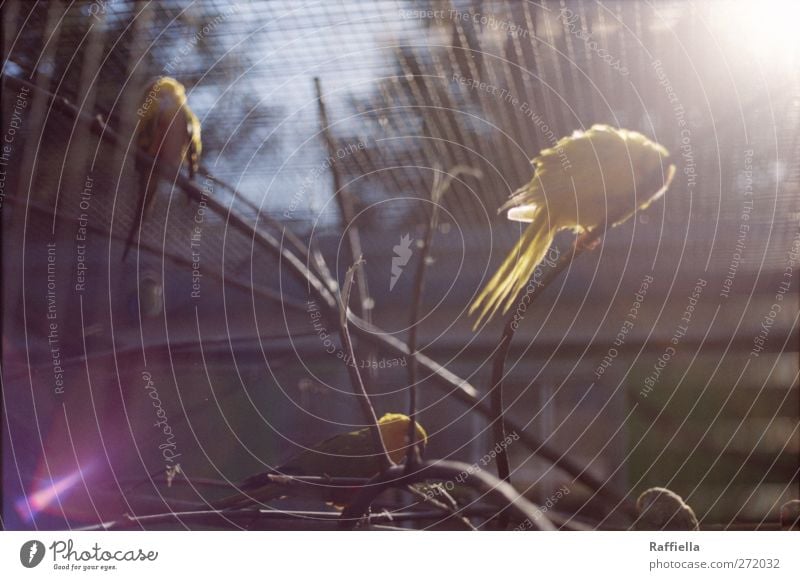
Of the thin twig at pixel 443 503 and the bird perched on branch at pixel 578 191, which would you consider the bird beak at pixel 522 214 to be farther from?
the thin twig at pixel 443 503

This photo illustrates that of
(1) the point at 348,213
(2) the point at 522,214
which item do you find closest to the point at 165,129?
(1) the point at 348,213

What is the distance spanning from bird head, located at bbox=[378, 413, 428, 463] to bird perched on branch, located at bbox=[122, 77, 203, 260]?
9.1 inches

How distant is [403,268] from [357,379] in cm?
9

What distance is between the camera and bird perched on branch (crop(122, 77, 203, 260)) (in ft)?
1.71

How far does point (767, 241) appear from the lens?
20.7 inches

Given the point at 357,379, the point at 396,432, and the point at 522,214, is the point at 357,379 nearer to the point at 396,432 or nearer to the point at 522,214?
the point at 396,432

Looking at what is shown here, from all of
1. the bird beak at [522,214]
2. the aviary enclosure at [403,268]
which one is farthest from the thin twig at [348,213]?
the bird beak at [522,214]

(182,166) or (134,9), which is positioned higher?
(134,9)

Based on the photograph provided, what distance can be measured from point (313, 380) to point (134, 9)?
307mm

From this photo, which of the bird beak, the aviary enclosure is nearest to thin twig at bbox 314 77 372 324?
the aviary enclosure

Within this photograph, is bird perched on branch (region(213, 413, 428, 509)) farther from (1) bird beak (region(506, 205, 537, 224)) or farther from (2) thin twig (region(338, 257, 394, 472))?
(1) bird beak (region(506, 205, 537, 224))

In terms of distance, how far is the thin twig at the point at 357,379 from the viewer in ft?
1.70
